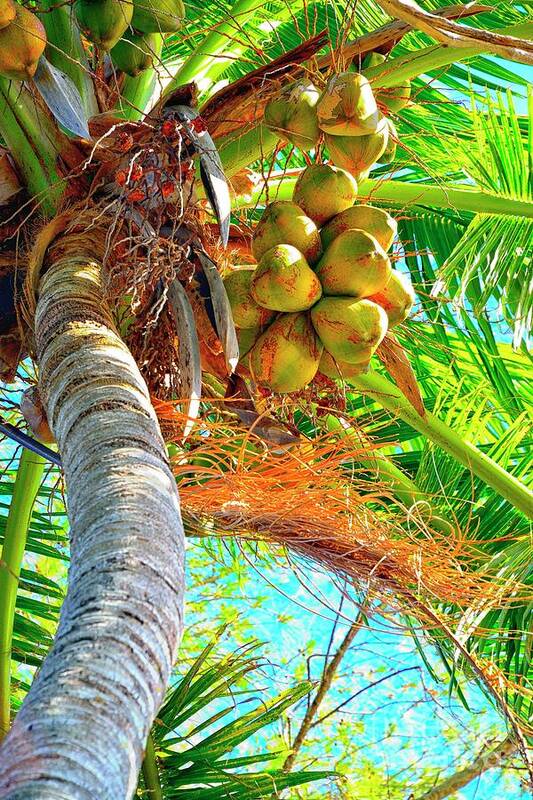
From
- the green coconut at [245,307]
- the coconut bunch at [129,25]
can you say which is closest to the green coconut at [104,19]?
the coconut bunch at [129,25]

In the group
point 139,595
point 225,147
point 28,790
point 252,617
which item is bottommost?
point 28,790

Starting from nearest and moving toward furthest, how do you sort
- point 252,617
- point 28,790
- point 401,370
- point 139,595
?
1. point 28,790
2. point 139,595
3. point 401,370
4. point 252,617

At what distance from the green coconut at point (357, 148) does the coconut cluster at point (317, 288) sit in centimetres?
7

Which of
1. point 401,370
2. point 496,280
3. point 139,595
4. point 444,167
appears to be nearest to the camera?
point 139,595

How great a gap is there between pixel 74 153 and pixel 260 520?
2.28ft

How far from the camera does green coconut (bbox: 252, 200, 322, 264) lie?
1426 mm

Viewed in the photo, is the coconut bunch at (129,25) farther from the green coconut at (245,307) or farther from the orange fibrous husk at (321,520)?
the orange fibrous husk at (321,520)

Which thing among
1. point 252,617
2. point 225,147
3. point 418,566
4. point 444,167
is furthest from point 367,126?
point 252,617

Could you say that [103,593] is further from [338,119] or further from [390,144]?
[390,144]

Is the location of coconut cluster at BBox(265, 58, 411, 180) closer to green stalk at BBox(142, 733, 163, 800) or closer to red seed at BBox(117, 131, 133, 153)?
red seed at BBox(117, 131, 133, 153)

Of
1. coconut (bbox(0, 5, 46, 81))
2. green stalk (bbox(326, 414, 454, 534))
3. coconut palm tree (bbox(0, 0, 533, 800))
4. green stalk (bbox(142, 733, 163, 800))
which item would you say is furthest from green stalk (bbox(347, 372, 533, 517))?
green stalk (bbox(142, 733, 163, 800))

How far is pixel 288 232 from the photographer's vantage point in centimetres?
142

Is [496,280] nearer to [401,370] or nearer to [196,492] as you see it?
[401,370]

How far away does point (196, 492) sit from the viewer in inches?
66.2
